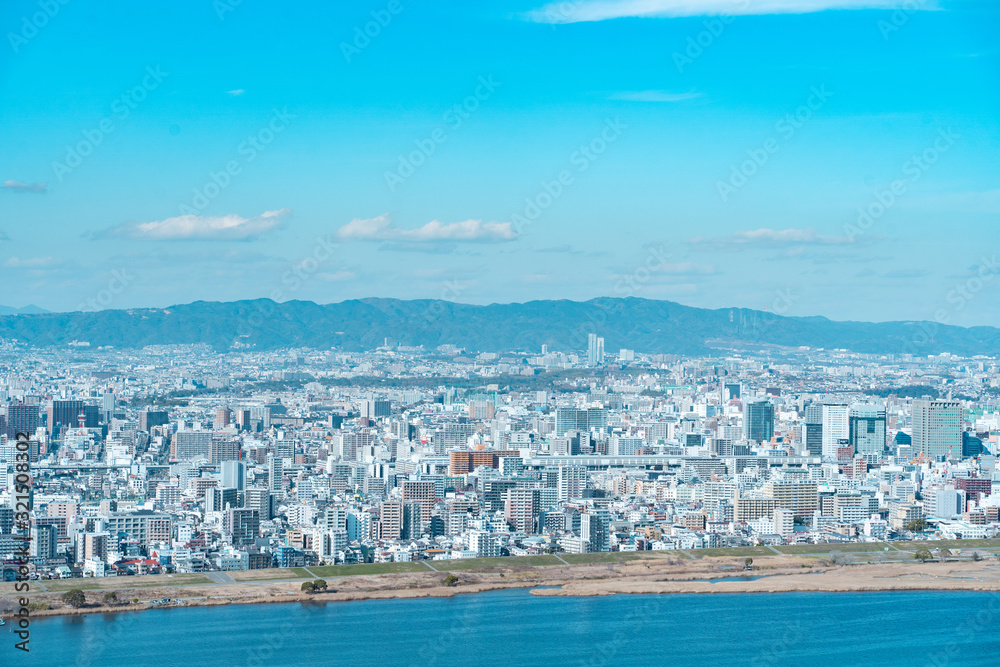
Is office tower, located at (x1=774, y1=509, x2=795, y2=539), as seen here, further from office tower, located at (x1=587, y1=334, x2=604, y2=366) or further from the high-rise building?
office tower, located at (x1=587, y1=334, x2=604, y2=366)

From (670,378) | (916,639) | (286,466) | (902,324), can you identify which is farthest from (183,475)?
(902,324)

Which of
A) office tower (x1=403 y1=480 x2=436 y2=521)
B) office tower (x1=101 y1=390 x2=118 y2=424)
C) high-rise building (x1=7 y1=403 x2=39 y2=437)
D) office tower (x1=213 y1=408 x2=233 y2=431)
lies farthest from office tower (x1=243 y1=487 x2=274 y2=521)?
office tower (x1=101 y1=390 x2=118 y2=424)

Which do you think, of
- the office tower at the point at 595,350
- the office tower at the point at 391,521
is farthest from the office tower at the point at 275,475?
the office tower at the point at 595,350

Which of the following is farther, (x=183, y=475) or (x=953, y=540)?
(x=183, y=475)

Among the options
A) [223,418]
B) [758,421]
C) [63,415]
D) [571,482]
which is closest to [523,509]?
[571,482]

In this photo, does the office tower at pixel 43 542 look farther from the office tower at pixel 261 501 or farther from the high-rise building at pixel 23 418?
the high-rise building at pixel 23 418

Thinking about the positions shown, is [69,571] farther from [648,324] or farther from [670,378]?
[648,324]
